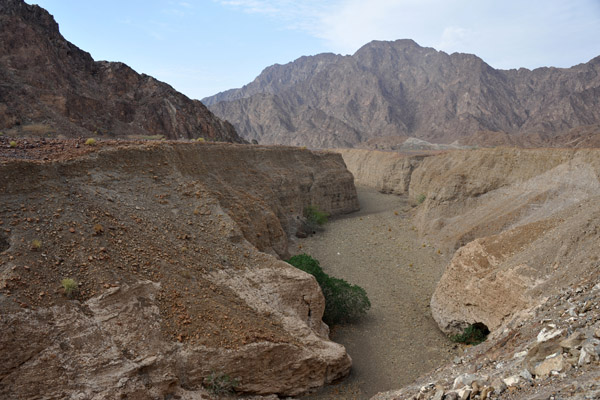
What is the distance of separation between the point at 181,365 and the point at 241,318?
6.77 feet

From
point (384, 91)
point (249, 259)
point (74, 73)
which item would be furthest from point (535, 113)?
point (249, 259)

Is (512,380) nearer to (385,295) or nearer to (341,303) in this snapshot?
(341,303)

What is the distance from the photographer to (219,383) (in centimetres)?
983

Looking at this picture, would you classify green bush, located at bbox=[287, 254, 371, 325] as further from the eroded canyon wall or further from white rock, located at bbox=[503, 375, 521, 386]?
white rock, located at bbox=[503, 375, 521, 386]

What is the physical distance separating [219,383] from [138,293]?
9.78 feet

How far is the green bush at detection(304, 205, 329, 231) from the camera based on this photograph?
29266 millimetres

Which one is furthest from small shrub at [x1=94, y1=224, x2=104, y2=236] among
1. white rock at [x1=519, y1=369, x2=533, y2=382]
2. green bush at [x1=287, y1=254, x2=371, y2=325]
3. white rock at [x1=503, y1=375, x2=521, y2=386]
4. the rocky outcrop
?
the rocky outcrop

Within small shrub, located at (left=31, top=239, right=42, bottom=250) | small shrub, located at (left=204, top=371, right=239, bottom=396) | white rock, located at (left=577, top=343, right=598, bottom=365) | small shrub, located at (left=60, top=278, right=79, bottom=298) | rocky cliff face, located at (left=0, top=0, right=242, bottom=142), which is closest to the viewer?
white rock, located at (left=577, top=343, right=598, bottom=365)

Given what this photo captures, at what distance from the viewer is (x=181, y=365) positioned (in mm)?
9625

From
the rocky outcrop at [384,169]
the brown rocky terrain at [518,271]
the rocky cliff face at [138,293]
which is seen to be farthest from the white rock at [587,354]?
the rocky outcrop at [384,169]

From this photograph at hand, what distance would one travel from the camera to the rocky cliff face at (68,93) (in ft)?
90.1

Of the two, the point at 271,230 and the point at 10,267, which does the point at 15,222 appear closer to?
the point at 10,267

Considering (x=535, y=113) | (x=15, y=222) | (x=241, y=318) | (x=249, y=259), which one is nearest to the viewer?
(x=15, y=222)

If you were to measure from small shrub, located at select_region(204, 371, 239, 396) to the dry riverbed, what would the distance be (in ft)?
7.92
